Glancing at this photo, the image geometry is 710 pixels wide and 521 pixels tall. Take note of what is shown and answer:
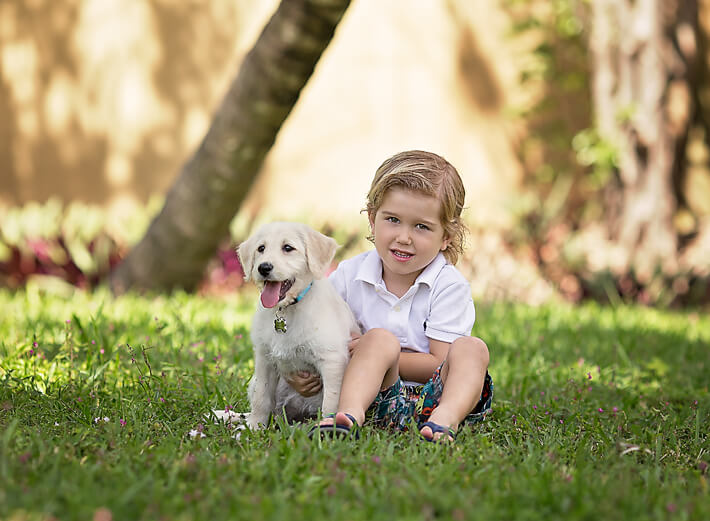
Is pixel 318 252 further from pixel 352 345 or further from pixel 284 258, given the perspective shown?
pixel 352 345

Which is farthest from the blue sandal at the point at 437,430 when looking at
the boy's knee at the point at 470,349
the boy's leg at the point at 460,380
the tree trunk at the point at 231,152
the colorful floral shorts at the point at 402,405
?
the tree trunk at the point at 231,152

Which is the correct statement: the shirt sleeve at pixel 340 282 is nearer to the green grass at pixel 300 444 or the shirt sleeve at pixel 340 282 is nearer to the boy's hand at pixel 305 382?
the boy's hand at pixel 305 382

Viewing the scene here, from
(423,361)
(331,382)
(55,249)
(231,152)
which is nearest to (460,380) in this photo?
(423,361)

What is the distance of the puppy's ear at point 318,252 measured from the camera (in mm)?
2805

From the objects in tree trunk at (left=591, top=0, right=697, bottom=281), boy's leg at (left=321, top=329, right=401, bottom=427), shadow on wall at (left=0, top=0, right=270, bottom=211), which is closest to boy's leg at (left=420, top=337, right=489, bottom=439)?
boy's leg at (left=321, top=329, right=401, bottom=427)

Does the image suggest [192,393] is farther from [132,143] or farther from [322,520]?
[132,143]

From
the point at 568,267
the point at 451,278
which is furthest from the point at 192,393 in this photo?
the point at 568,267

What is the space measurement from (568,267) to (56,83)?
18.4 feet

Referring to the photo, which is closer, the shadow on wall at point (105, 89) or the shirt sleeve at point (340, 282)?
the shirt sleeve at point (340, 282)

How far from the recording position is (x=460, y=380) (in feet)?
9.07

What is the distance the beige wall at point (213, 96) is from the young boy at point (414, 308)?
4620 mm

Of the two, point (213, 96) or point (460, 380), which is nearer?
point (460, 380)

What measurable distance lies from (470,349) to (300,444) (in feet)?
2.53

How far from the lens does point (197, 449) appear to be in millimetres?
Result: 2465
